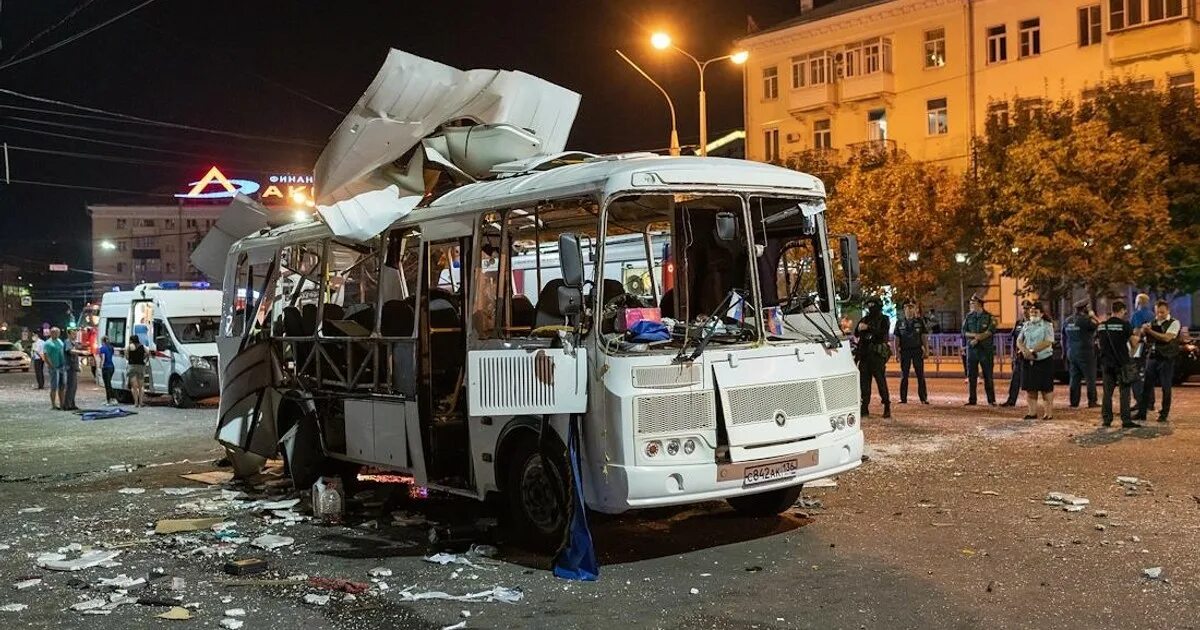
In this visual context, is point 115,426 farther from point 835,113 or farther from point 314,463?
point 835,113

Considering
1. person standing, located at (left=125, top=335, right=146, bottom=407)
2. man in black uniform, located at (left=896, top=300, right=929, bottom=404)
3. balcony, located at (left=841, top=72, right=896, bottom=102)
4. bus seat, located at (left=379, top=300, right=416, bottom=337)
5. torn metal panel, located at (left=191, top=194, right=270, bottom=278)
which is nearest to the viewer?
bus seat, located at (left=379, top=300, right=416, bottom=337)

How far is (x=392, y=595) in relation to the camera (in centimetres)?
665

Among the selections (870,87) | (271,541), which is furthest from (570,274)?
(870,87)

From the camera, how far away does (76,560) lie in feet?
25.4

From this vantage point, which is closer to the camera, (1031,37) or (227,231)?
(227,231)

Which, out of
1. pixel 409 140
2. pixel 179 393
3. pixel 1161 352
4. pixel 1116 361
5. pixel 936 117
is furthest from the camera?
pixel 936 117

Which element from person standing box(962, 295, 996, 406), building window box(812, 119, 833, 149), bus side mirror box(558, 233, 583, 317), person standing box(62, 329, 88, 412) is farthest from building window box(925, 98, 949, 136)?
bus side mirror box(558, 233, 583, 317)

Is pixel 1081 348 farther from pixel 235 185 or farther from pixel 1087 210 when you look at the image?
pixel 235 185

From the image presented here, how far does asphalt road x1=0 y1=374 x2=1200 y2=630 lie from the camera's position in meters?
6.01

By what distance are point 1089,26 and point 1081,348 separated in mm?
25578

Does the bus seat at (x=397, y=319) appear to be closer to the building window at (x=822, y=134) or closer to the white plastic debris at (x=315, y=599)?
the white plastic debris at (x=315, y=599)

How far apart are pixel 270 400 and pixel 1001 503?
7657mm

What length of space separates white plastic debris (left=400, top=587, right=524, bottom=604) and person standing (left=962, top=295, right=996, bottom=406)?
1170 cm

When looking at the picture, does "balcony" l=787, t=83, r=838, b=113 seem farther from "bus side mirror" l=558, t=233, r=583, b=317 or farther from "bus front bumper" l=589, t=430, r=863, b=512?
"bus side mirror" l=558, t=233, r=583, b=317
